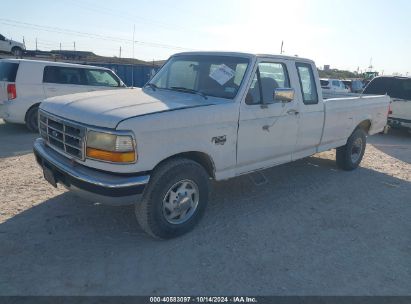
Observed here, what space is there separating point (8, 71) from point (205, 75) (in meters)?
6.42

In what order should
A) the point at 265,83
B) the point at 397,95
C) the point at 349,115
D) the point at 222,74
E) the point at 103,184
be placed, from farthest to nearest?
the point at 397,95
the point at 349,115
the point at 265,83
the point at 222,74
the point at 103,184

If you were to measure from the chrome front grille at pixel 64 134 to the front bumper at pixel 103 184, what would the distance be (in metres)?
0.17

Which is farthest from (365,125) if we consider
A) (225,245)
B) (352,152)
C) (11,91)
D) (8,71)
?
(8,71)

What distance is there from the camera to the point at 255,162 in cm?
461

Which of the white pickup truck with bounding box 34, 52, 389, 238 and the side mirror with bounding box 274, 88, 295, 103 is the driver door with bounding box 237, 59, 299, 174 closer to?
the white pickup truck with bounding box 34, 52, 389, 238

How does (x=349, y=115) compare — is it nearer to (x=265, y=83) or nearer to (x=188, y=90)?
(x=265, y=83)

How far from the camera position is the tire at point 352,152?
6730 millimetres

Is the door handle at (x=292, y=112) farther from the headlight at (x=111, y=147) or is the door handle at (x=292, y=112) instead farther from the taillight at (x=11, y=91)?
the taillight at (x=11, y=91)

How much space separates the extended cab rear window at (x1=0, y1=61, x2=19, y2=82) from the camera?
866cm

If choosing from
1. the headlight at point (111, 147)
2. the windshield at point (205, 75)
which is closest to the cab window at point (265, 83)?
the windshield at point (205, 75)

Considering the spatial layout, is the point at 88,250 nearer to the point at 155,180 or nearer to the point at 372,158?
the point at 155,180

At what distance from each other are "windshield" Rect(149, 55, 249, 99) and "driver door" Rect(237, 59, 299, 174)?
224 mm

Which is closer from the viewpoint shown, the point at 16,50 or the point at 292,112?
the point at 292,112

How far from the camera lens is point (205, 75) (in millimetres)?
4582
